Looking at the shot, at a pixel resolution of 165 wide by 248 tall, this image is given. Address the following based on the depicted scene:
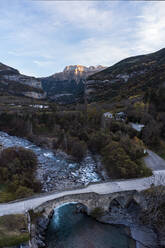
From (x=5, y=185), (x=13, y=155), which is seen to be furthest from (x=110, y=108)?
(x=5, y=185)

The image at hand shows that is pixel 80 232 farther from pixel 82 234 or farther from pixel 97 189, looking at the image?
pixel 97 189

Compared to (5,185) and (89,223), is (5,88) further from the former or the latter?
(89,223)

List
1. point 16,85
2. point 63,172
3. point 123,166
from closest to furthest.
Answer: point 123,166 < point 63,172 < point 16,85

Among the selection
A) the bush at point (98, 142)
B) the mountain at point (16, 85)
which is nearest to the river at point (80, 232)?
the bush at point (98, 142)

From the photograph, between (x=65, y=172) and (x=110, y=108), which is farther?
(x=110, y=108)

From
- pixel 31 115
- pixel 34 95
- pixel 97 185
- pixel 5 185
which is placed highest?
pixel 34 95

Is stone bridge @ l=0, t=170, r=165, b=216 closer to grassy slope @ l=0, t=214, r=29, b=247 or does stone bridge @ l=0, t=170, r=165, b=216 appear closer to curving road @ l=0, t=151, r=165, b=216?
curving road @ l=0, t=151, r=165, b=216

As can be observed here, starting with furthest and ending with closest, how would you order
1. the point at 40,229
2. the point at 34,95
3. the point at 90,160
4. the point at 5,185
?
1. the point at 34,95
2. the point at 90,160
3. the point at 5,185
4. the point at 40,229

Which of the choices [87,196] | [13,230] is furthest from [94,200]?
[13,230]

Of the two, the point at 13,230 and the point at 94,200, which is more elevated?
the point at 13,230
